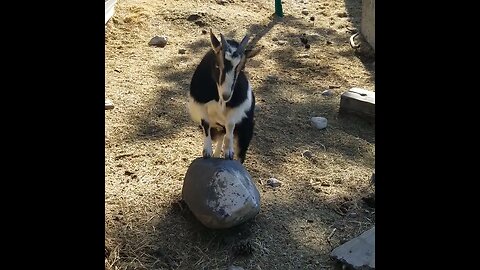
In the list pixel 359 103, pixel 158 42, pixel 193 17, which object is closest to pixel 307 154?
pixel 359 103

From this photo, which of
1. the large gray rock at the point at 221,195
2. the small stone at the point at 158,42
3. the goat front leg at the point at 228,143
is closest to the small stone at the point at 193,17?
the small stone at the point at 158,42

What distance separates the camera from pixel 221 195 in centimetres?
297

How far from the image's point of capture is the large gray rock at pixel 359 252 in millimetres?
2879

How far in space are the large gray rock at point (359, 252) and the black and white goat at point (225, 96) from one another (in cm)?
73

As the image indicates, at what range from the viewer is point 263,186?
3615mm

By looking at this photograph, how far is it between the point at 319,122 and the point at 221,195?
5.60 feet

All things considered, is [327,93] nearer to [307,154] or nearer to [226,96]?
[307,154]

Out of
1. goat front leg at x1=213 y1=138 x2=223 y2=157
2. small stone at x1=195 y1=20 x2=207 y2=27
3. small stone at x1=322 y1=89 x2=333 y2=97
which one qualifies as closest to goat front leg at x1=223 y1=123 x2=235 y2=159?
goat front leg at x1=213 y1=138 x2=223 y2=157

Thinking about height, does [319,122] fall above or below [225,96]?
below

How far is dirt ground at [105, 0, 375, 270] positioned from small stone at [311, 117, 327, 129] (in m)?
0.04
